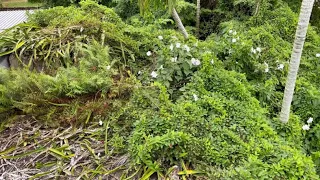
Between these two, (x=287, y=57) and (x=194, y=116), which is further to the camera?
(x=287, y=57)

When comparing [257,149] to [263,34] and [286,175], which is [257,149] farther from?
[263,34]

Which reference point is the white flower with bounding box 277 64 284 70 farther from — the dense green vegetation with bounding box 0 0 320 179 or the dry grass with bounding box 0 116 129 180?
the dry grass with bounding box 0 116 129 180

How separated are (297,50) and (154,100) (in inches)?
47.7

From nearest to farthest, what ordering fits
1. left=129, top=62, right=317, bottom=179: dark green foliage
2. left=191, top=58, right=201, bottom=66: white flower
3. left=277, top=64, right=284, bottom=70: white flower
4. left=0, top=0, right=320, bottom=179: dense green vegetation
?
left=129, top=62, right=317, bottom=179: dark green foliage < left=0, top=0, right=320, bottom=179: dense green vegetation < left=191, top=58, right=201, bottom=66: white flower < left=277, top=64, right=284, bottom=70: white flower

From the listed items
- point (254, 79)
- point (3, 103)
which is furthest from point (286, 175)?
point (3, 103)

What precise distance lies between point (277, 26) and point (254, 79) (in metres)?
1.28

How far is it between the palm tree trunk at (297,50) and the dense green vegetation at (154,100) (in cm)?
18

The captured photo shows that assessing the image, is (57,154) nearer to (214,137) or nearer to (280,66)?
(214,137)

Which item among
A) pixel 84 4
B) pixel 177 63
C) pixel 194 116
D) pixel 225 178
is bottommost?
pixel 225 178

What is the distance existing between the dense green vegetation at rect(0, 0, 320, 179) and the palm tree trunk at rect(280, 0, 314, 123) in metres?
0.18

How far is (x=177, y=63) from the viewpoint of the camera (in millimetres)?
2797

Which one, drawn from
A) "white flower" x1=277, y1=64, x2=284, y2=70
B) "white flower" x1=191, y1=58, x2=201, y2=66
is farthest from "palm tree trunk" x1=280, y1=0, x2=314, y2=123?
"white flower" x1=191, y1=58, x2=201, y2=66

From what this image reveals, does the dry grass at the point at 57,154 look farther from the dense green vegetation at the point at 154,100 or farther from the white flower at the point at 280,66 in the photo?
the white flower at the point at 280,66

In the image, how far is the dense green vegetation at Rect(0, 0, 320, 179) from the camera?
2037 mm
